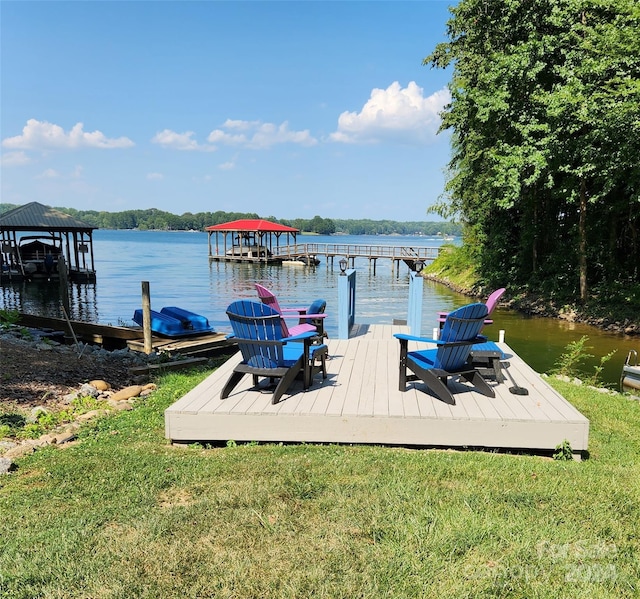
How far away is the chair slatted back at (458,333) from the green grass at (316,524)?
3.11 ft

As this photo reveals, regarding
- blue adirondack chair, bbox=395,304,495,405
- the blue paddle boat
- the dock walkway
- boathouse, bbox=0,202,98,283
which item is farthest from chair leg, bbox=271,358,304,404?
the dock walkway

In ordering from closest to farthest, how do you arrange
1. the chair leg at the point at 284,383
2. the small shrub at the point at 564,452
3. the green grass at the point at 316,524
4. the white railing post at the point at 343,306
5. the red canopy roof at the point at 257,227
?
the green grass at the point at 316,524, the small shrub at the point at 564,452, the chair leg at the point at 284,383, the white railing post at the point at 343,306, the red canopy roof at the point at 257,227

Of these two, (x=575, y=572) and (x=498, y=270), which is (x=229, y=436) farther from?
(x=498, y=270)

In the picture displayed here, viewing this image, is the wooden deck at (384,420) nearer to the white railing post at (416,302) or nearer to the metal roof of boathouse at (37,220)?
the white railing post at (416,302)

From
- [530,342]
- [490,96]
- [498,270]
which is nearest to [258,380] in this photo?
[530,342]

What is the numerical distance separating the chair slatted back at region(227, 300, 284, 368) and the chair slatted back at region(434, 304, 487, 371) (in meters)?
1.44

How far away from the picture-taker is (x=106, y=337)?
35.9ft

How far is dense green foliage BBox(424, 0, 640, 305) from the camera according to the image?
445 inches

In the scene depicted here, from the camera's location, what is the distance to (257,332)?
436 cm

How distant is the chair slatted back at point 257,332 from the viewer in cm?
429

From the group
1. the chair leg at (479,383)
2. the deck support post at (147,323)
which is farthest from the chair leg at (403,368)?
the deck support post at (147,323)

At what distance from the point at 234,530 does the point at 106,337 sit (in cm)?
929

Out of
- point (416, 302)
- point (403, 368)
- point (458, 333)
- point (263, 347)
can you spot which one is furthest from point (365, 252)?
point (263, 347)

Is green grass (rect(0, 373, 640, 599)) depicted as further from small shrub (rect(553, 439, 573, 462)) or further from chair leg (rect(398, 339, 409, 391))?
chair leg (rect(398, 339, 409, 391))
